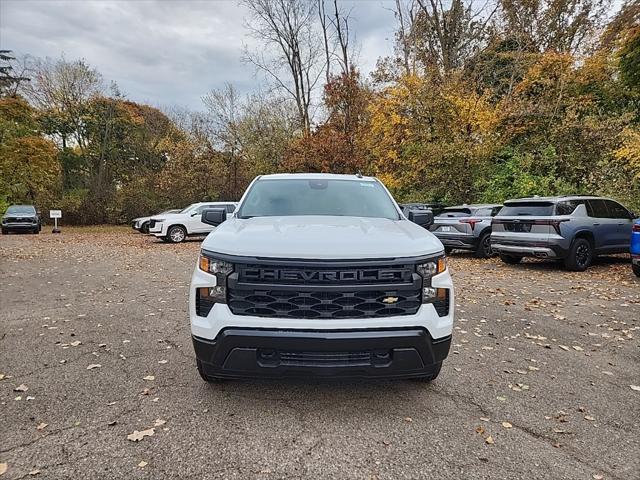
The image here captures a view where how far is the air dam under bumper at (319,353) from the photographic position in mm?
2826

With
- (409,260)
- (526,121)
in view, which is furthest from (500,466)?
(526,121)

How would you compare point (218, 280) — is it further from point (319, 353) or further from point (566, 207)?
point (566, 207)

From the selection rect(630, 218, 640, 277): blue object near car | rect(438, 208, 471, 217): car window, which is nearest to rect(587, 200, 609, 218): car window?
rect(630, 218, 640, 277): blue object near car

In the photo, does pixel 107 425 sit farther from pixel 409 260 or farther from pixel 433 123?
pixel 433 123

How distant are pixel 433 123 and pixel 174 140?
23.2 metres

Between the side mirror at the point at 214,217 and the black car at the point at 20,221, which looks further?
the black car at the point at 20,221

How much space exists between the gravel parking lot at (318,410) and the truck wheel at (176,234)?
1232 cm

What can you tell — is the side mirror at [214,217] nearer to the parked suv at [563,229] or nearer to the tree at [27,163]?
the parked suv at [563,229]

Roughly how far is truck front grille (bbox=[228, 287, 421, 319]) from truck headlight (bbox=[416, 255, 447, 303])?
0.39 ft

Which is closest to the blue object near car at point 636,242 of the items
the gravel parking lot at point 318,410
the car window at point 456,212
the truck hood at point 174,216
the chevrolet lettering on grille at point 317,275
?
the gravel parking lot at point 318,410

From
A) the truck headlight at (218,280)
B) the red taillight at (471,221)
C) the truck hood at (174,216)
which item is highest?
the truck headlight at (218,280)

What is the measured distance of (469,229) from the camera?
12.0 meters

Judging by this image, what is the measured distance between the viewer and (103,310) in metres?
6.26

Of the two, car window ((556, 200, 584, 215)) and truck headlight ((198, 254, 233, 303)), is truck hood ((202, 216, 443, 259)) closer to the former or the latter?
truck headlight ((198, 254, 233, 303))
